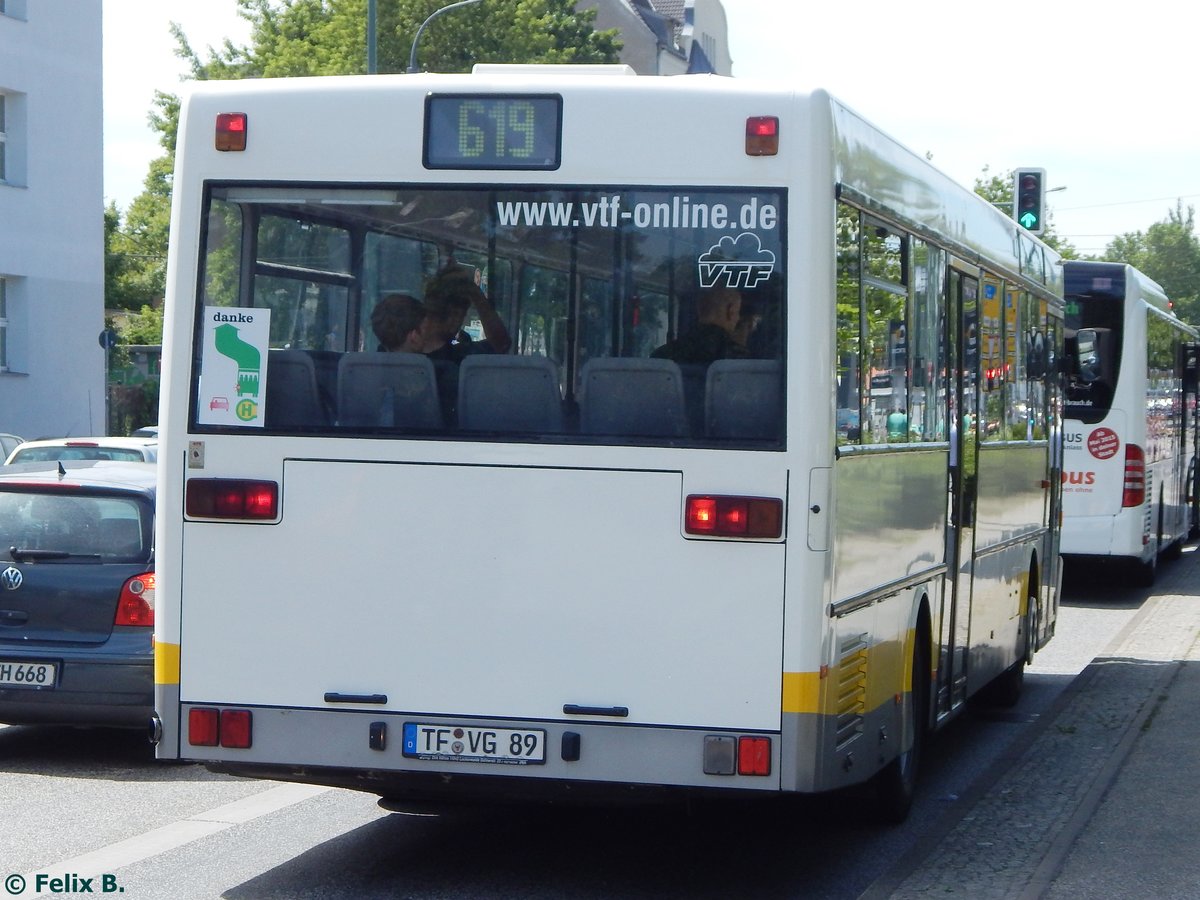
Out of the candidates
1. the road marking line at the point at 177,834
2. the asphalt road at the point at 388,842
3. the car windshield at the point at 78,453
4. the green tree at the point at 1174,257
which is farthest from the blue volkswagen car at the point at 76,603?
the green tree at the point at 1174,257

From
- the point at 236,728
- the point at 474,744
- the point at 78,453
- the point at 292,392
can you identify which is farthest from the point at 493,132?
the point at 78,453

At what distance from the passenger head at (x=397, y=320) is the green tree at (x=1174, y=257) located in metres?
156

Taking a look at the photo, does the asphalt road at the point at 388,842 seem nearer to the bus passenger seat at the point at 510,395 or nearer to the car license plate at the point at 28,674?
the car license plate at the point at 28,674

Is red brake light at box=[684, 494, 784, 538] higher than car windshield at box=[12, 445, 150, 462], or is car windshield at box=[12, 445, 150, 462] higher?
red brake light at box=[684, 494, 784, 538]

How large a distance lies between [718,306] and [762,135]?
23.4 inches

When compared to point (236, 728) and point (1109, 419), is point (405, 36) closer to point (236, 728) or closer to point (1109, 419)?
point (1109, 419)

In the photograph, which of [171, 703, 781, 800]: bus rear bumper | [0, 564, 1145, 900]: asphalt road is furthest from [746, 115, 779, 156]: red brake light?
[0, 564, 1145, 900]: asphalt road

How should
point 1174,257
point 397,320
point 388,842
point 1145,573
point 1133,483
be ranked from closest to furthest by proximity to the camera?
point 397,320 < point 388,842 < point 1133,483 < point 1145,573 < point 1174,257

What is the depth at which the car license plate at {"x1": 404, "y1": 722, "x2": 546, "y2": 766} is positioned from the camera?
6.55 meters

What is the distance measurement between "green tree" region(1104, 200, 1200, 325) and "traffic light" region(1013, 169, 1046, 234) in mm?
137934

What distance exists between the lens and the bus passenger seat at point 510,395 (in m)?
6.62

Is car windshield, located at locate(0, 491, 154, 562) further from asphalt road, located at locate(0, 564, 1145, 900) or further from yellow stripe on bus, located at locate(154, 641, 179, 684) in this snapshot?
yellow stripe on bus, located at locate(154, 641, 179, 684)

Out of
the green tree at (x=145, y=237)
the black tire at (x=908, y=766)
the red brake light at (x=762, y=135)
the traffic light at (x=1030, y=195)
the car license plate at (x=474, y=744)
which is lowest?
the black tire at (x=908, y=766)

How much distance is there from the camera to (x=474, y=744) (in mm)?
6613
